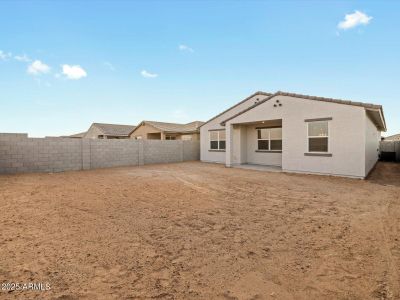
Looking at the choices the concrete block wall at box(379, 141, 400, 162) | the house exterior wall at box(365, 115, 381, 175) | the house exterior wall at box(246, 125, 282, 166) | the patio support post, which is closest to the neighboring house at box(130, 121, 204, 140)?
the patio support post

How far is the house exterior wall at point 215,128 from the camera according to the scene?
64.1 feet

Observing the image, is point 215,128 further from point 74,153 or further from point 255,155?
point 74,153

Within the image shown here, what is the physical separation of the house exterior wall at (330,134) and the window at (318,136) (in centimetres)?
23

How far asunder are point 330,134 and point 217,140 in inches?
403

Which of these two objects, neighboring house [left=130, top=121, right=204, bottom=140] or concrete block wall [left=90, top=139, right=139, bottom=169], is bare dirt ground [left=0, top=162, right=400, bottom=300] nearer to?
concrete block wall [left=90, top=139, right=139, bottom=169]

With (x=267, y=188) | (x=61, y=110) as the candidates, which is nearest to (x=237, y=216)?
(x=267, y=188)

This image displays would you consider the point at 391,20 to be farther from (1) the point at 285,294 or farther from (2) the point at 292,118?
(1) the point at 285,294

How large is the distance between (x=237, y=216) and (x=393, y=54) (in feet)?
53.4

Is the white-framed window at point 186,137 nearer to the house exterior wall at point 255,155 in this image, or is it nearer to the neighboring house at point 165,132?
the neighboring house at point 165,132

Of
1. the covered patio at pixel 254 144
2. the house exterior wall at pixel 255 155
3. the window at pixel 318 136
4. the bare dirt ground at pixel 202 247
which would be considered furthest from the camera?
the house exterior wall at pixel 255 155

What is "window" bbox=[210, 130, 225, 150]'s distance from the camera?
64.2 feet

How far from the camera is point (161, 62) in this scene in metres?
20.6

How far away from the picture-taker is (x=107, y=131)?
102ft

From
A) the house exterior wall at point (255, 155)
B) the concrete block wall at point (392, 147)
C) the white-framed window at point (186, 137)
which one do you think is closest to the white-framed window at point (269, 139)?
the house exterior wall at point (255, 155)
